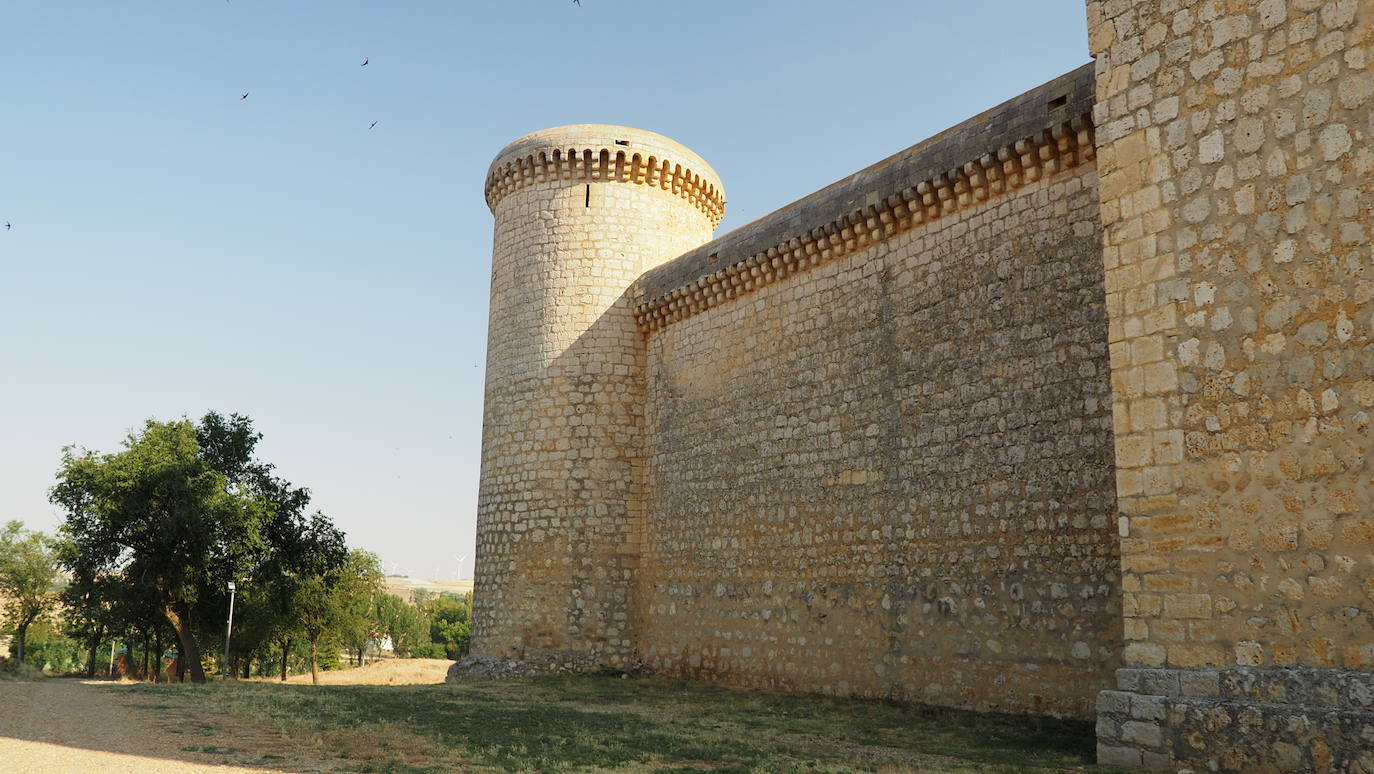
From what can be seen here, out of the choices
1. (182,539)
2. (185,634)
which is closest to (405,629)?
(185,634)

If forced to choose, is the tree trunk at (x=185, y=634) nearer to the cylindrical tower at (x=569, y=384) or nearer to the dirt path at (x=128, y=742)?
the cylindrical tower at (x=569, y=384)

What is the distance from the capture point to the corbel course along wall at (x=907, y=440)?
8.73m

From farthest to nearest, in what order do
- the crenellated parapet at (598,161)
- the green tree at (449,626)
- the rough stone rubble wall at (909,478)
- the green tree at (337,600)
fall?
the green tree at (449,626), the green tree at (337,600), the crenellated parapet at (598,161), the rough stone rubble wall at (909,478)

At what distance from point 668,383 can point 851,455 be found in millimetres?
4155

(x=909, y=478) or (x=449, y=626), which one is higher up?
(x=909, y=478)

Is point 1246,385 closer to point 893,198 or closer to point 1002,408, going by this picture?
point 1002,408

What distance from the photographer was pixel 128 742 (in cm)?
684

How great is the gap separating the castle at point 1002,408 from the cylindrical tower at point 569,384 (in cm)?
5

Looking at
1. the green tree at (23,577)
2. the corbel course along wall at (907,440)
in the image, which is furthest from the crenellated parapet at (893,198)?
the green tree at (23,577)

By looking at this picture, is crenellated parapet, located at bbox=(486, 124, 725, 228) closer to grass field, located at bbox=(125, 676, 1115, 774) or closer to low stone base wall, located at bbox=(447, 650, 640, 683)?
low stone base wall, located at bbox=(447, 650, 640, 683)

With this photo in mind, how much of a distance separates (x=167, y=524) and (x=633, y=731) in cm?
1467

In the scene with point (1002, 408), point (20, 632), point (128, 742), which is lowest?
point (20, 632)

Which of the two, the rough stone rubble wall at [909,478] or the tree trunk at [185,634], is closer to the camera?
the rough stone rubble wall at [909,478]

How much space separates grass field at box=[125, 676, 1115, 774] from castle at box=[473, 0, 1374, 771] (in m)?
0.69
